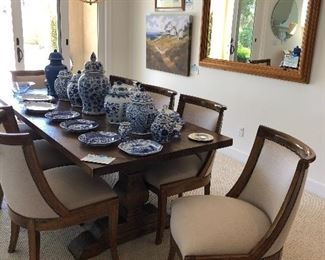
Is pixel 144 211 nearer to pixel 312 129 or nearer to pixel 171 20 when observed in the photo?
pixel 312 129

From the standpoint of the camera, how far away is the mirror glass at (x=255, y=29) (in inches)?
118

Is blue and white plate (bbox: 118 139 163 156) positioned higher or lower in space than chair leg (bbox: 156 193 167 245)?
higher

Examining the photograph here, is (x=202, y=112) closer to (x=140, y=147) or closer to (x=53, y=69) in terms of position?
(x=140, y=147)

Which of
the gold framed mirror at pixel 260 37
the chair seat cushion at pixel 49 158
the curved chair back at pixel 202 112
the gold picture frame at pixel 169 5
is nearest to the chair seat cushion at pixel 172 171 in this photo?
the curved chair back at pixel 202 112

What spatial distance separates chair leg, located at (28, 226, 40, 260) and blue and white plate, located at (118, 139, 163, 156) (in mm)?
582

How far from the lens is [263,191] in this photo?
1.73 meters

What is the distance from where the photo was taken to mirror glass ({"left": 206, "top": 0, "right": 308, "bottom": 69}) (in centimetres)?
301

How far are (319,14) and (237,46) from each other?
965 mm

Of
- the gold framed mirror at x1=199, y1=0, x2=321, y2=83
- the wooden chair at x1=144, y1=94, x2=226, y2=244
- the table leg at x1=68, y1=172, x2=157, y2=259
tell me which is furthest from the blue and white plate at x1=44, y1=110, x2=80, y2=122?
the gold framed mirror at x1=199, y1=0, x2=321, y2=83

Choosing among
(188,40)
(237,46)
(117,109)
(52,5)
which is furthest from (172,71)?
(117,109)

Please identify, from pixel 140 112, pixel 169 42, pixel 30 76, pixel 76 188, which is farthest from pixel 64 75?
pixel 169 42

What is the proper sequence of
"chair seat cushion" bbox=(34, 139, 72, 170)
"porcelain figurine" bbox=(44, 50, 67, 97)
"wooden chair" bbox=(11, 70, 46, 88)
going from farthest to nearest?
"wooden chair" bbox=(11, 70, 46, 88), "porcelain figurine" bbox=(44, 50, 67, 97), "chair seat cushion" bbox=(34, 139, 72, 170)

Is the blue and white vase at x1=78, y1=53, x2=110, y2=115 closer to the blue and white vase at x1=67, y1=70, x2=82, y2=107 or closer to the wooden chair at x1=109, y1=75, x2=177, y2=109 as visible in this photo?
the blue and white vase at x1=67, y1=70, x2=82, y2=107

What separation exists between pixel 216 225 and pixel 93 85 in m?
1.23
